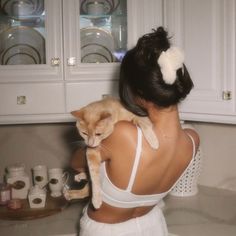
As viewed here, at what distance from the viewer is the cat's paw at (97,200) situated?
4.05 ft

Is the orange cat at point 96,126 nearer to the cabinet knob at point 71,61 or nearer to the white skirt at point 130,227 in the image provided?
the white skirt at point 130,227

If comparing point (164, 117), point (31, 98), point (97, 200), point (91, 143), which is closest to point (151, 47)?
point (164, 117)

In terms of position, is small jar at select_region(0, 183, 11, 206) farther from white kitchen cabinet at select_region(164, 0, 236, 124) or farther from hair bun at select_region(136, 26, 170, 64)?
hair bun at select_region(136, 26, 170, 64)

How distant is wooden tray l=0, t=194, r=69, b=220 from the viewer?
1.67m

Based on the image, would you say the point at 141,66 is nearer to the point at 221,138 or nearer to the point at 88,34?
the point at 88,34

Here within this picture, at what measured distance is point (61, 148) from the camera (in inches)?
85.5

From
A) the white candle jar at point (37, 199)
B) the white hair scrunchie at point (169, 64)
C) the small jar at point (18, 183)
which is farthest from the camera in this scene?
the small jar at point (18, 183)

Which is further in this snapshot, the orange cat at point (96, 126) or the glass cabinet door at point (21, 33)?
the glass cabinet door at point (21, 33)

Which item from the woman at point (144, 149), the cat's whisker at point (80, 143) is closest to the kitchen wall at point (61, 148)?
the cat's whisker at point (80, 143)

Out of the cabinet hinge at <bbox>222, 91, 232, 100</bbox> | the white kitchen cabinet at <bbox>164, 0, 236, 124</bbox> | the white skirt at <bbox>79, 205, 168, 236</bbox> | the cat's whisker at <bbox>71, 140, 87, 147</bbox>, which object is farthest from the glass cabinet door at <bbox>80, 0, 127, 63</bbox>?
the white skirt at <bbox>79, 205, 168, 236</bbox>

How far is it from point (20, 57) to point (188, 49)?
2.49 ft

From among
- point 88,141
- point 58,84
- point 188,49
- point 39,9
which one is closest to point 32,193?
point 58,84

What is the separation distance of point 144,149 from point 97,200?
24 centimetres

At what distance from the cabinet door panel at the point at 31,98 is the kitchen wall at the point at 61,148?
1.40 feet
